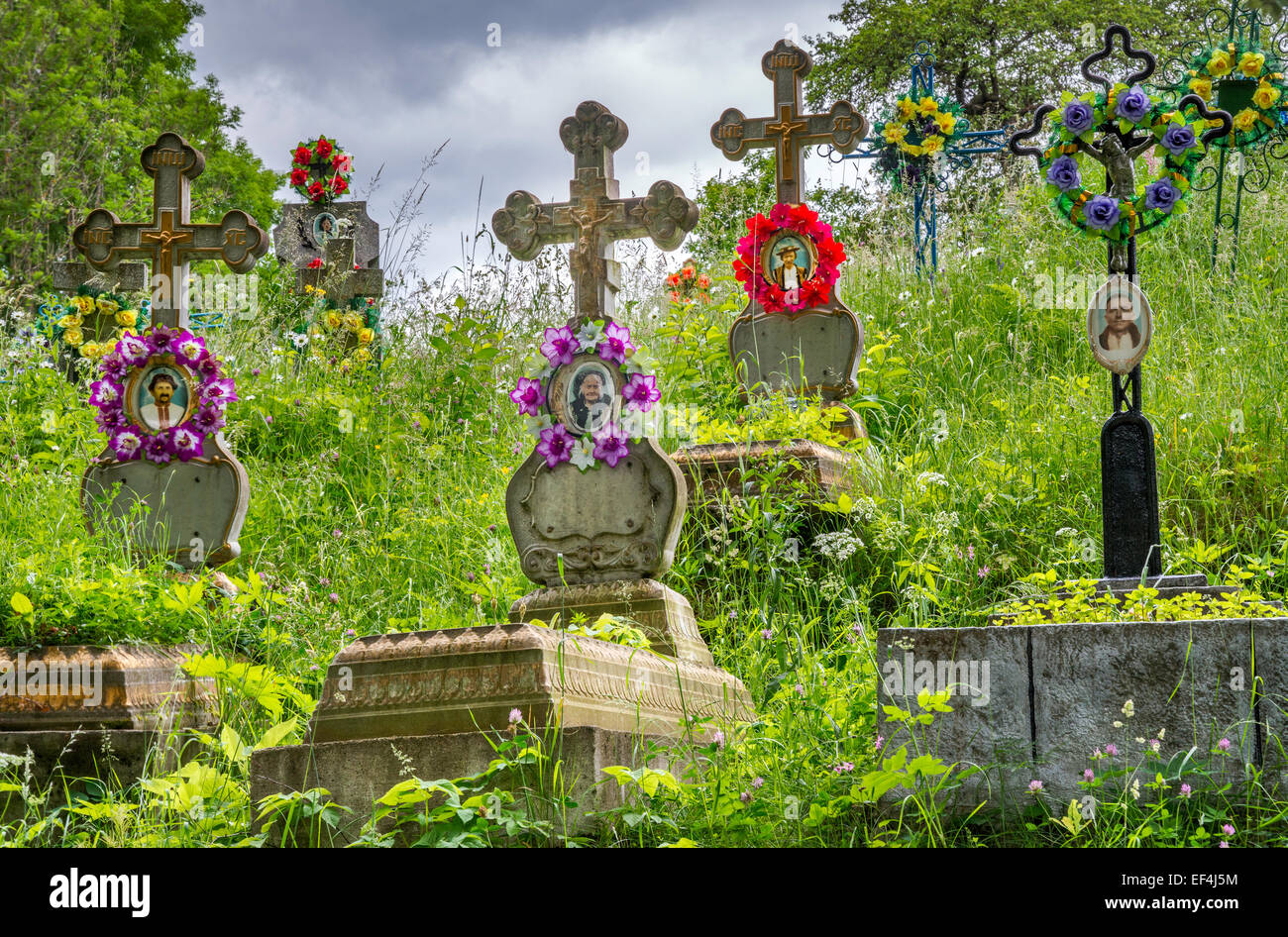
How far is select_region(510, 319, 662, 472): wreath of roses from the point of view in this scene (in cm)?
479

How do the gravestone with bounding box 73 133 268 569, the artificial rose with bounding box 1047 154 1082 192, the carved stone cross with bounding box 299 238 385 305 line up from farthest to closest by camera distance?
the carved stone cross with bounding box 299 238 385 305, the gravestone with bounding box 73 133 268 569, the artificial rose with bounding box 1047 154 1082 192

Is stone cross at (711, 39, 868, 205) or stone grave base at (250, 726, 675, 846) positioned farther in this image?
stone cross at (711, 39, 868, 205)

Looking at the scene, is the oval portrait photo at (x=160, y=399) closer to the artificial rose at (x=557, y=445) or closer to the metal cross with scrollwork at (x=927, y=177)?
the artificial rose at (x=557, y=445)

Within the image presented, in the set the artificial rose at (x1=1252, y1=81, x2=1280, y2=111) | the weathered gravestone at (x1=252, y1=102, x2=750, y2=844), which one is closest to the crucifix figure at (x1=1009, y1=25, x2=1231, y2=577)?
the weathered gravestone at (x1=252, y1=102, x2=750, y2=844)

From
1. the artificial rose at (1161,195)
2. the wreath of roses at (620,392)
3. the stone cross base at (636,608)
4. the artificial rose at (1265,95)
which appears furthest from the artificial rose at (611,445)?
the artificial rose at (1265,95)

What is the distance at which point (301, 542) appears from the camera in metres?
6.52

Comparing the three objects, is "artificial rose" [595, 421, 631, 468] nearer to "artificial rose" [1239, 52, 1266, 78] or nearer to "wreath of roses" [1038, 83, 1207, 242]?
"wreath of roses" [1038, 83, 1207, 242]

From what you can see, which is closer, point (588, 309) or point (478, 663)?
point (478, 663)

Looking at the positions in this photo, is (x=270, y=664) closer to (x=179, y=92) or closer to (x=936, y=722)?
(x=936, y=722)

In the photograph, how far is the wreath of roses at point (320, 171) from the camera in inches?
442

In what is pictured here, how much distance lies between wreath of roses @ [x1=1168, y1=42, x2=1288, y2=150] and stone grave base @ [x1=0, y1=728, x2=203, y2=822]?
6739mm

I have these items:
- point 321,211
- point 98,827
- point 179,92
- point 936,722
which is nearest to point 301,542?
point 98,827

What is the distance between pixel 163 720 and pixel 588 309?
92.9 inches

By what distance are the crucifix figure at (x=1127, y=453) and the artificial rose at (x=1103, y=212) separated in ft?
0.24
